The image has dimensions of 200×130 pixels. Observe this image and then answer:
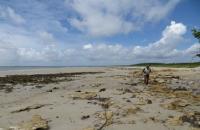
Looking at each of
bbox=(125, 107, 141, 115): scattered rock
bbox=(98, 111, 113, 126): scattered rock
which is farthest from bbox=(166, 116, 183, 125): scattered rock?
bbox=(98, 111, 113, 126): scattered rock

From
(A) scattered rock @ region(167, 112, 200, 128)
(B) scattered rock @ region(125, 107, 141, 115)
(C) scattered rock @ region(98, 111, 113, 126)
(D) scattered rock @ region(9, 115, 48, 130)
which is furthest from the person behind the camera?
(B) scattered rock @ region(125, 107, 141, 115)

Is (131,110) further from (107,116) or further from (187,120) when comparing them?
(187,120)

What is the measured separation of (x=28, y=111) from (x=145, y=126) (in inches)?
238

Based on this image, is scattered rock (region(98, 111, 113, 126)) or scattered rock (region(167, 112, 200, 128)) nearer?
scattered rock (region(167, 112, 200, 128))

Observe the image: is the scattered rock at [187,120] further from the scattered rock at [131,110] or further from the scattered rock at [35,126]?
the scattered rock at [35,126]

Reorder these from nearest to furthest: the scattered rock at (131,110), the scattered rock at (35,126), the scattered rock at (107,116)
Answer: the scattered rock at (35,126) → the scattered rock at (107,116) → the scattered rock at (131,110)

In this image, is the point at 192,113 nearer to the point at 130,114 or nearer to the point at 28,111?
the point at 130,114

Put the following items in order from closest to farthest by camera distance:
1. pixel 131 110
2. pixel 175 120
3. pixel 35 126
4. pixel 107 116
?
pixel 35 126 < pixel 175 120 < pixel 107 116 < pixel 131 110

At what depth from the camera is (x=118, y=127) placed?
10.1 meters

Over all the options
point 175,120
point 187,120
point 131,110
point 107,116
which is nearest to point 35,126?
point 107,116

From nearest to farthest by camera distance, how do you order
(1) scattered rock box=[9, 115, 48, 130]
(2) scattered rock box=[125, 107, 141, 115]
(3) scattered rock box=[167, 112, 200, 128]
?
(1) scattered rock box=[9, 115, 48, 130]
(3) scattered rock box=[167, 112, 200, 128]
(2) scattered rock box=[125, 107, 141, 115]

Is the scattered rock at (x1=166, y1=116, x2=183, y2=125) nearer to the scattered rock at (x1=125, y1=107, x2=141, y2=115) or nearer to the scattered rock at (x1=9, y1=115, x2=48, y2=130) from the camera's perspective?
the scattered rock at (x1=125, y1=107, x2=141, y2=115)

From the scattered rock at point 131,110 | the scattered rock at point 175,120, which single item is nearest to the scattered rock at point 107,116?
the scattered rock at point 131,110

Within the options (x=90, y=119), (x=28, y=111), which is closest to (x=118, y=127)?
(x=90, y=119)
